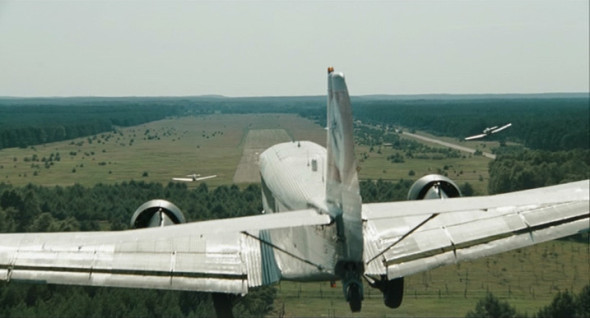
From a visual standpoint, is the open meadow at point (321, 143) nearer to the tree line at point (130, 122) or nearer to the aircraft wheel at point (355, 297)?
the tree line at point (130, 122)

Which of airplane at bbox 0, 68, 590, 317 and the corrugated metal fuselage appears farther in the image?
the corrugated metal fuselage

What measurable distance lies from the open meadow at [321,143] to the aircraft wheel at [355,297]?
16.7 m

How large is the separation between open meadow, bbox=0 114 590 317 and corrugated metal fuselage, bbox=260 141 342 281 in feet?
25.0

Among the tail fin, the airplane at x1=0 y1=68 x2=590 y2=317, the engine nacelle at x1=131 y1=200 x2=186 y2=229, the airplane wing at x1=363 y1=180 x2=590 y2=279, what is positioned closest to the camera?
the tail fin

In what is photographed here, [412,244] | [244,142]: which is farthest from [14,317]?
[244,142]

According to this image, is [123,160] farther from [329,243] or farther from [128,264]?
[329,243]

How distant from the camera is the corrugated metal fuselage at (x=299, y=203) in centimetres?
1797

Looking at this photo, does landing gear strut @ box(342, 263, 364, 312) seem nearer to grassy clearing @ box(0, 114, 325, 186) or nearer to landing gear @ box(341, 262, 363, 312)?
landing gear @ box(341, 262, 363, 312)

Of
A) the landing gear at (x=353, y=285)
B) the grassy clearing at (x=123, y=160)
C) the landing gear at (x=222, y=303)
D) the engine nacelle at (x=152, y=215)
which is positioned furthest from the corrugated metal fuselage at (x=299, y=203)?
the grassy clearing at (x=123, y=160)

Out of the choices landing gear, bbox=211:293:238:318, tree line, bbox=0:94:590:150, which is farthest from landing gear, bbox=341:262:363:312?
tree line, bbox=0:94:590:150

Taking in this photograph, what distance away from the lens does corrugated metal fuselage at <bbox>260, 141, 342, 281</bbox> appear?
18.0 meters

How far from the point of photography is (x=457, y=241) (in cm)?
2138

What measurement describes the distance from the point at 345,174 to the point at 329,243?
7.50ft

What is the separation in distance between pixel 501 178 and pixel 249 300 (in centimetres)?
5193
